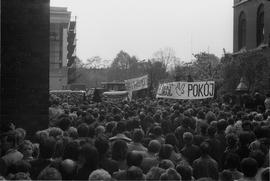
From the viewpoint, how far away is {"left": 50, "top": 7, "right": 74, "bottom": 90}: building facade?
6350 centimetres

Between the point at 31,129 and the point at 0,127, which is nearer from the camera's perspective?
the point at 0,127

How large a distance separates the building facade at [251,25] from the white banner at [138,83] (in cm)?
1526

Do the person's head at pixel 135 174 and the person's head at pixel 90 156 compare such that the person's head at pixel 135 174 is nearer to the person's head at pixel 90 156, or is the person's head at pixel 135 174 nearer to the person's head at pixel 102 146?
the person's head at pixel 90 156

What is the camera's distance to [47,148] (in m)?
7.63

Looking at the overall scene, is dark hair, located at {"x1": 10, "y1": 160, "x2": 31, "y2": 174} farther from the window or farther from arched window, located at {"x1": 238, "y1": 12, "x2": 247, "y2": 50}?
arched window, located at {"x1": 238, "y1": 12, "x2": 247, "y2": 50}

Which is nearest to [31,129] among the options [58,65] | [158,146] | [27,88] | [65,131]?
[27,88]

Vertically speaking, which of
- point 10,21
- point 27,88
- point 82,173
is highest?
point 10,21

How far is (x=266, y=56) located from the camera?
35125 millimetres

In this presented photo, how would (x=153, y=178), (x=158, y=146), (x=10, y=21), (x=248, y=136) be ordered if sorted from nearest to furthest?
(x=153, y=178), (x=158, y=146), (x=248, y=136), (x=10, y=21)

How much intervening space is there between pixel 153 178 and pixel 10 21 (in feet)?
21.3

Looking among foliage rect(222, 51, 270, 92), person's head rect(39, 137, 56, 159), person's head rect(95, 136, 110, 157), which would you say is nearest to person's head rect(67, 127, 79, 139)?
person's head rect(39, 137, 56, 159)

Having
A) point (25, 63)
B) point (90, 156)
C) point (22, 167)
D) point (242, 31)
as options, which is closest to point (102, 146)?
point (90, 156)

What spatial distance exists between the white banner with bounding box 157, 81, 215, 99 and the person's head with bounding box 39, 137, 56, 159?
38.1 feet

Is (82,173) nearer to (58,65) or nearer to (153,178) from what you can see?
(153,178)
